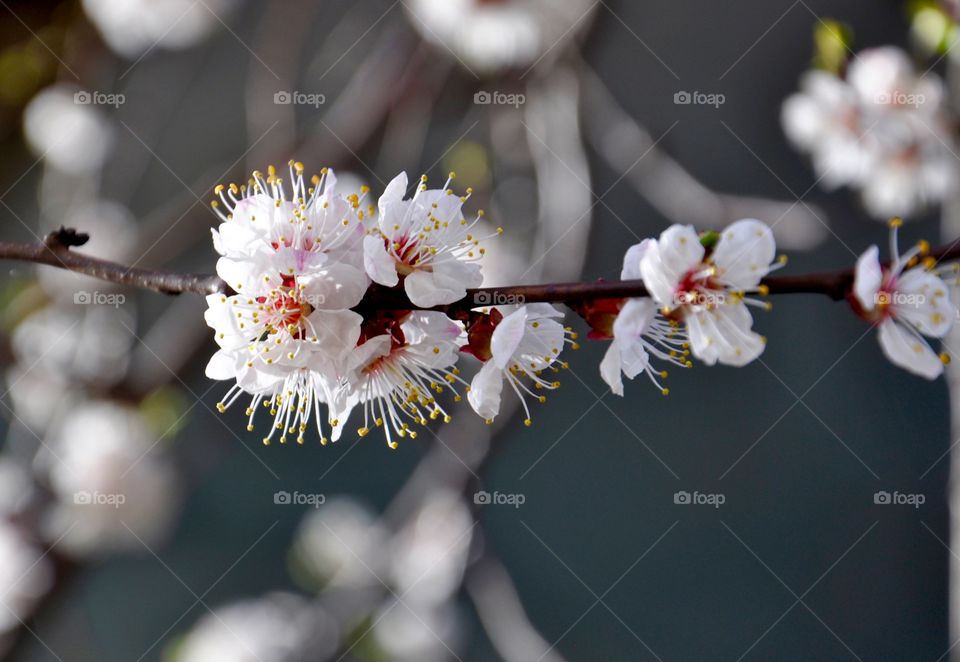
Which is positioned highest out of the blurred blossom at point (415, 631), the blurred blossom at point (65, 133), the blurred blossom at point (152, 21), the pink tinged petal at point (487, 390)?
the blurred blossom at point (152, 21)

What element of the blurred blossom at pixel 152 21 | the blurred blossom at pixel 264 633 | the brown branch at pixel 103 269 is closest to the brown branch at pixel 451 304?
the brown branch at pixel 103 269

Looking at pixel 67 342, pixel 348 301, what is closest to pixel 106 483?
pixel 67 342

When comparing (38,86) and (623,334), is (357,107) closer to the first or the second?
(38,86)

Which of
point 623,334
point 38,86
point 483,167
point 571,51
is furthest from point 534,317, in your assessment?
point 38,86

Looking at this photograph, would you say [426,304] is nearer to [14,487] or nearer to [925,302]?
[925,302]

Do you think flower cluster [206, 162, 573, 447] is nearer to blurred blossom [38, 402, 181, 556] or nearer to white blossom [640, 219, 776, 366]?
white blossom [640, 219, 776, 366]

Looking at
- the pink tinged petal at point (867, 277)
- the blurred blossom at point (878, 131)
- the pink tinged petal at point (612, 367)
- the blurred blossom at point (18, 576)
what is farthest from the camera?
the blurred blossom at point (18, 576)

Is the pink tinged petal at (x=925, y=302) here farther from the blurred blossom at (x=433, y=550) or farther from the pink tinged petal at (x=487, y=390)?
the blurred blossom at (x=433, y=550)
